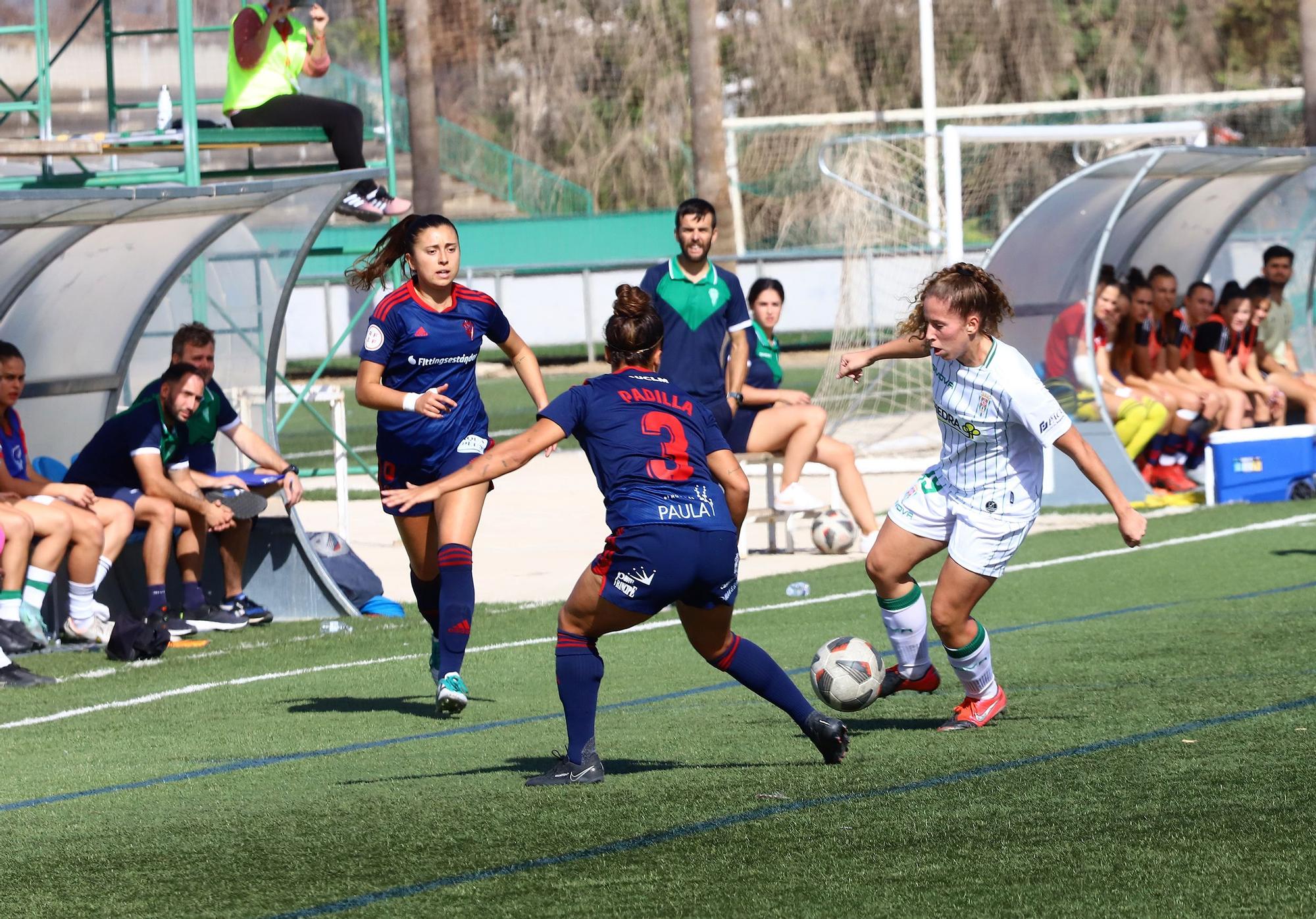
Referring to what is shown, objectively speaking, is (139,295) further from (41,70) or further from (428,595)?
(428,595)

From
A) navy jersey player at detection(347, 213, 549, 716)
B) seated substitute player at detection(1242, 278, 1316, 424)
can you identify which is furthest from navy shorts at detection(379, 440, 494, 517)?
seated substitute player at detection(1242, 278, 1316, 424)

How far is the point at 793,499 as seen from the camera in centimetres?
1292

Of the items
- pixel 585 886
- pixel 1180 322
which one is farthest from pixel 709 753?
pixel 1180 322

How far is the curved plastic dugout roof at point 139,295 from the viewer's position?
11133mm

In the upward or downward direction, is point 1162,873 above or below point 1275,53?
below

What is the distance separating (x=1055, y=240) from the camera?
15.6 meters

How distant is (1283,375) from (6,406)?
11.3 meters

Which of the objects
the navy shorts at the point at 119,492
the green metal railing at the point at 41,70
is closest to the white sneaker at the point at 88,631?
the navy shorts at the point at 119,492

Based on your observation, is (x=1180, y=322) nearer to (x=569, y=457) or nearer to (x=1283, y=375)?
(x=1283, y=375)

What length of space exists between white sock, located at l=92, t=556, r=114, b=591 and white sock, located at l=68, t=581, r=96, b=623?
28mm

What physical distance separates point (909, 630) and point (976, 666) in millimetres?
340

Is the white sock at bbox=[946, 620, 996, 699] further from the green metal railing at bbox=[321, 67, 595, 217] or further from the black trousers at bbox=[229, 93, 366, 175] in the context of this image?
the green metal railing at bbox=[321, 67, 595, 217]

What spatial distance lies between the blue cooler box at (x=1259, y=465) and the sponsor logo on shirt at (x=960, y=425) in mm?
8445

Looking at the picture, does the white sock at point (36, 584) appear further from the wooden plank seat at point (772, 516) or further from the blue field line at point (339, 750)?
the wooden plank seat at point (772, 516)
